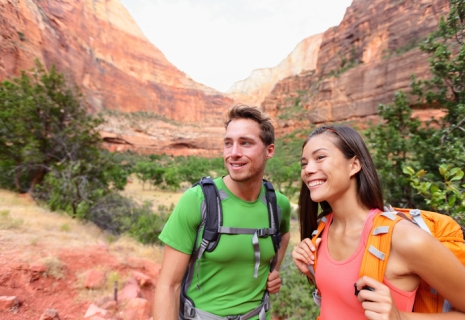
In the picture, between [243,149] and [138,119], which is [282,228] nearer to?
[243,149]

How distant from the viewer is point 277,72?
101 meters

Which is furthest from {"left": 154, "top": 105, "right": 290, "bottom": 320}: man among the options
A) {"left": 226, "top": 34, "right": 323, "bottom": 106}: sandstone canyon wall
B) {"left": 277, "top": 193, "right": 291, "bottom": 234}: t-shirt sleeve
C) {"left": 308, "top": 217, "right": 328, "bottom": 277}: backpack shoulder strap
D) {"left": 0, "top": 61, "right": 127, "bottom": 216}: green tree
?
{"left": 226, "top": 34, "right": 323, "bottom": 106}: sandstone canyon wall

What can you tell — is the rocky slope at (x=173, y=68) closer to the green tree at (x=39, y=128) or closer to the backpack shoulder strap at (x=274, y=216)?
the green tree at (x=39, y=128)

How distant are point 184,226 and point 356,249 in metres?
0.82

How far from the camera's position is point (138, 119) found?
2061 inches

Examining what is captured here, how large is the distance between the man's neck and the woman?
382 millimetres

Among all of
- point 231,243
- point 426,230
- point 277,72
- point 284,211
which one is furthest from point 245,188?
point 277,72

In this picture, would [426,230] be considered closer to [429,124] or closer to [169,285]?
[169,285]

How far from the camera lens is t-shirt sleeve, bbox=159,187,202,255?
118 cm

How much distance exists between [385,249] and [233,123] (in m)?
1.01

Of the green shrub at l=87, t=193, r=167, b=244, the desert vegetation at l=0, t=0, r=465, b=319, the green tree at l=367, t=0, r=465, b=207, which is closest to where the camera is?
the green tree at l=367, t=0, r=465, b=207

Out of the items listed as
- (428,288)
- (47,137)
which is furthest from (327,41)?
(428,288)

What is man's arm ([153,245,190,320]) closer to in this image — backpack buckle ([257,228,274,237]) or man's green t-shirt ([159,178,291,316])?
man's green t-shirt ([159,178,291,316])

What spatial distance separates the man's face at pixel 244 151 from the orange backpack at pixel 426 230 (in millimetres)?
679
